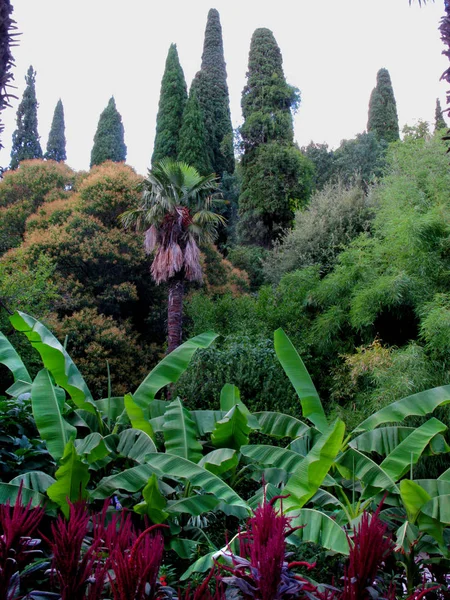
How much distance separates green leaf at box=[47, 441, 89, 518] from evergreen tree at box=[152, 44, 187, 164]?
25.4 metres

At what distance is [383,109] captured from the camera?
35906 millimetres

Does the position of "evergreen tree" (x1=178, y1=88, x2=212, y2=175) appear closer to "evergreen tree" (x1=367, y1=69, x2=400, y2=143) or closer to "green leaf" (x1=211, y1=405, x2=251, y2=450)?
"evergreen tree" (x1=367, y1=69, x2=400, y2=143)

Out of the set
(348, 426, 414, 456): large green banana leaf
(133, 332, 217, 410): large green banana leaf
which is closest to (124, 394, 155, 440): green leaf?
(133, 332, 217, 410): large green banana leaf

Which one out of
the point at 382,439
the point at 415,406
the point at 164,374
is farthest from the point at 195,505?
the point at 415,406

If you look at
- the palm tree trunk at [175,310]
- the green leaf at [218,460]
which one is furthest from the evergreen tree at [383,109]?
the green leaf at [218,460]

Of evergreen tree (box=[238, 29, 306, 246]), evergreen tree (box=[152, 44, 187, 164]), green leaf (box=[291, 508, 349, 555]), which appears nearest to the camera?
green leaf (box=[291, 508, 349, 555])

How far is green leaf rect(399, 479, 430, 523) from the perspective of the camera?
406cm

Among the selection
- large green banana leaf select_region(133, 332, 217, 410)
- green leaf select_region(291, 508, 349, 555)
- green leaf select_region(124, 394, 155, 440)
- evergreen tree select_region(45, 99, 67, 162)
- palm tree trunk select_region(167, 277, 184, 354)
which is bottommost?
green leaf select_region(291, 508, 349, 555)

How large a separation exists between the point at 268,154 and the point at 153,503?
2389 cm

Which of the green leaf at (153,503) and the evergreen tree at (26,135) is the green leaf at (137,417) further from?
the evergreen tree at (26,135)

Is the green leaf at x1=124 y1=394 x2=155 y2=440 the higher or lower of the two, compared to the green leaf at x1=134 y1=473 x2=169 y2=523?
higher

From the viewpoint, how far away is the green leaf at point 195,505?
447cm

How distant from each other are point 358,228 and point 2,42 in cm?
1545

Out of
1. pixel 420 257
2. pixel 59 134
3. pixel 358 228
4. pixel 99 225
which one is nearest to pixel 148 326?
pixel 99 225
